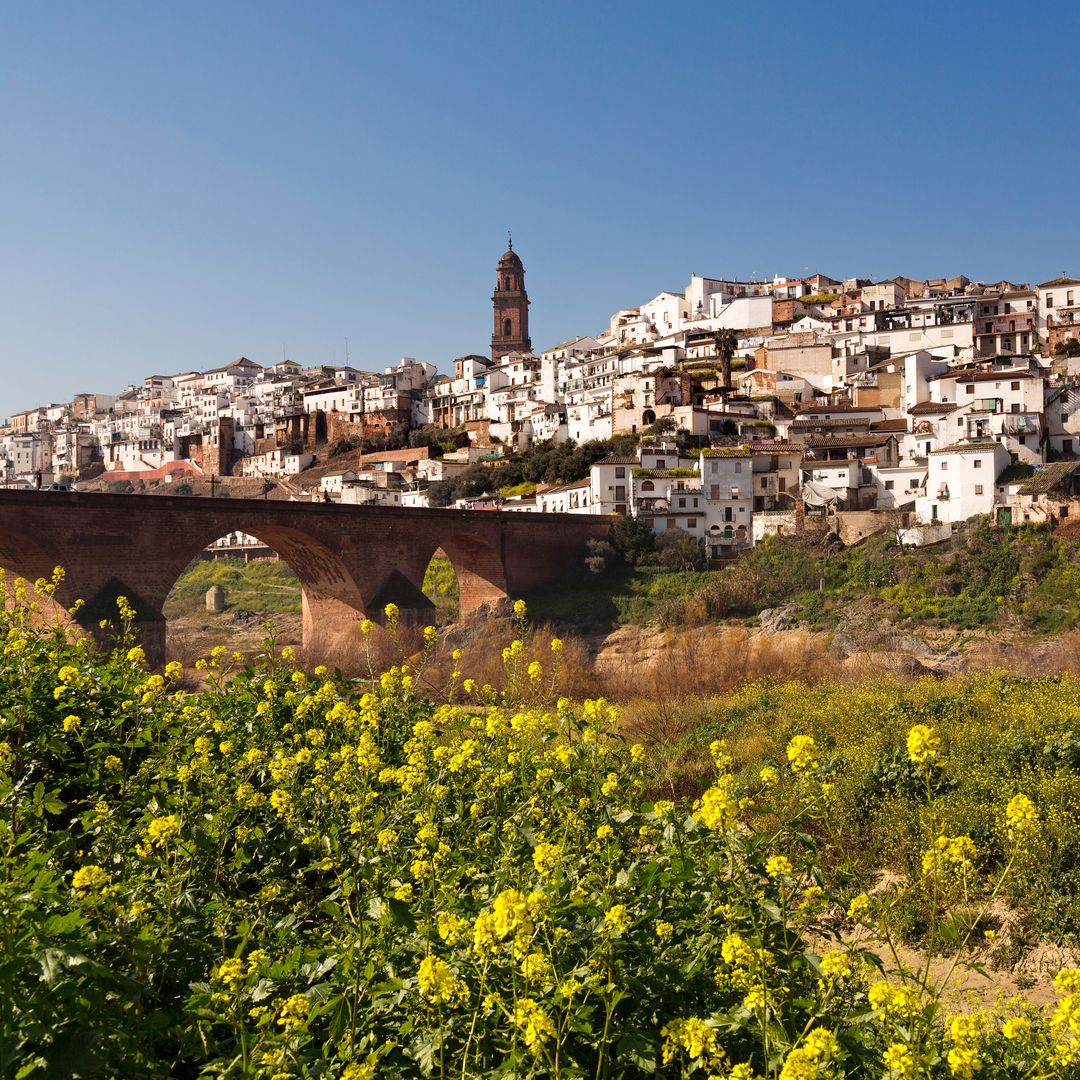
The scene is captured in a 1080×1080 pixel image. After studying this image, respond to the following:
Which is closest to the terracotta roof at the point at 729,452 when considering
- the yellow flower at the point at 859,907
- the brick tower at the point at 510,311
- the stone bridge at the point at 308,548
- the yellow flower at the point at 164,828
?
the stone bridge at the point at 308,548

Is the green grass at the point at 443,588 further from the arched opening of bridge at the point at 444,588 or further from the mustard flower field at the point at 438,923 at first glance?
the mustard flower field at the point at 438,923

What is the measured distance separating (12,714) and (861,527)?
38.3m

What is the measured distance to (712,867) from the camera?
4219 mm

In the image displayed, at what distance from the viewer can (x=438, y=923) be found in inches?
137

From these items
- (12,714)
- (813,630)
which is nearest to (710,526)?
(813,630)

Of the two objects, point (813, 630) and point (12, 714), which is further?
point (813, 630)

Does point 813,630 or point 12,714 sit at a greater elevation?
point 12,714

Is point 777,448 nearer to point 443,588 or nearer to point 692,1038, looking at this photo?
point 443,588

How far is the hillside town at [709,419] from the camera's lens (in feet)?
142

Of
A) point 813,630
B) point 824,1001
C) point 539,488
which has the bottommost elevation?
point 813,630

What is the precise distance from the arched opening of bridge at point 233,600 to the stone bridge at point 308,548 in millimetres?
A: 4297

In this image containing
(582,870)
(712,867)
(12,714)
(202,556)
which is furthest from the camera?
(202,556)

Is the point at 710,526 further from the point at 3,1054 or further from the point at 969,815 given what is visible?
the point at 3,1054

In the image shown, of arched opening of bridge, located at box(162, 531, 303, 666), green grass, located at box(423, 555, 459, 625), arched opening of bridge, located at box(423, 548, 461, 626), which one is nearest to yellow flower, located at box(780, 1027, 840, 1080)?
arched opening of bridge, located at box(162, 531, 303, 666)
